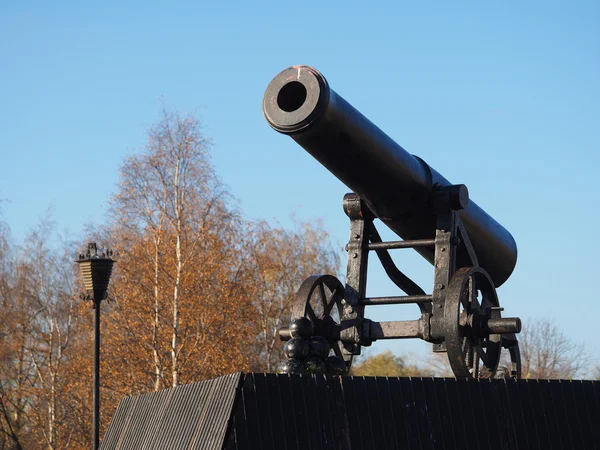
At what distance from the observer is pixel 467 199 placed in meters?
9.31

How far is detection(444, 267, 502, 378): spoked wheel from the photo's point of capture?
28.5 ft

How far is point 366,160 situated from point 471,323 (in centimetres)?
170

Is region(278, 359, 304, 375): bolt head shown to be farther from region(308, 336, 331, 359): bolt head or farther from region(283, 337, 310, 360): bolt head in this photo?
region(308, 336, 331, 359): bolt head

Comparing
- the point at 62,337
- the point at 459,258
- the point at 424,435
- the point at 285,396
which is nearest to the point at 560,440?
the point at 424,435

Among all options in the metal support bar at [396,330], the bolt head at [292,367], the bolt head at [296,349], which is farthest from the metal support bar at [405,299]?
the bolt head at [292,367]

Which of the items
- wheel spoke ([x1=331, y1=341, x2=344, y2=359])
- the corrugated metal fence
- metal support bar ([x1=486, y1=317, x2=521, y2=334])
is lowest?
the corrugated metal fence

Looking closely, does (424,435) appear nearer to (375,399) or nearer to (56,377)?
(375,399)

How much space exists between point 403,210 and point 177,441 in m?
3.54

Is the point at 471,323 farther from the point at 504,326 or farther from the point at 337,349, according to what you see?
the point at 337,349

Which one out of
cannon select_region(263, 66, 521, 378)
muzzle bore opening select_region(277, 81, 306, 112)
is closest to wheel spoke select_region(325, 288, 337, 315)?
cannon select_region(263, 66, 521, 378)

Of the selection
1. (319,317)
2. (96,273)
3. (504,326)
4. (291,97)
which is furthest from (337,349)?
(96,273)

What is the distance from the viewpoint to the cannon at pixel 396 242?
8.16 meters

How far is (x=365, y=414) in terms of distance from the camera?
6.40m

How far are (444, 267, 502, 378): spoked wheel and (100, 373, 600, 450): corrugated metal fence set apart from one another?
4.19 ft
